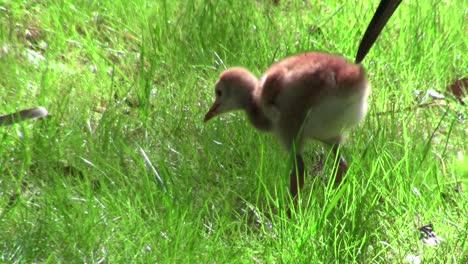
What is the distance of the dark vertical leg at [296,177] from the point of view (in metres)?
3.08

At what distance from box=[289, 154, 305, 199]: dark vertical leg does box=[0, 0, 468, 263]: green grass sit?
0.15 feet

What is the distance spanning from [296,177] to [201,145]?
561 millimetres

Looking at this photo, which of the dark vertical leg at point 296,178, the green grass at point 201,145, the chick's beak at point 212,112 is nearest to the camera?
the green grass at point 201,145

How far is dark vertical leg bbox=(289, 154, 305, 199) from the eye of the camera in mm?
3082

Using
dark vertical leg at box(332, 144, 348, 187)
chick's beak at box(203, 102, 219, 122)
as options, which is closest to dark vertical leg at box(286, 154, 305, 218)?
dark vertical leg at box(332, 144, 348, 187)

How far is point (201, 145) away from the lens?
3.51m

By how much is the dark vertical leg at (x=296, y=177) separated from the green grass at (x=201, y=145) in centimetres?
5

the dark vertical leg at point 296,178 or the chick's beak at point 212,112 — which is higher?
the chick's beak at point 212,112

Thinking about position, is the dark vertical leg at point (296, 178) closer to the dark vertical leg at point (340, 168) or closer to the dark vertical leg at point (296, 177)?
the dark vertical leg at point (296, 177)

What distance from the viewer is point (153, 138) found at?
11.7ft

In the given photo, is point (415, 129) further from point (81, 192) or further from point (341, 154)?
point (81, 192)

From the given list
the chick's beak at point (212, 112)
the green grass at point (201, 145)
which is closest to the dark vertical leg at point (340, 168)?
the green grass at point (201, 145)

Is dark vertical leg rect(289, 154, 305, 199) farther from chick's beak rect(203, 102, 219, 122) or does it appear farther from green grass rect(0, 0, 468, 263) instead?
chick's beak rect(203, 102, 219, 122)

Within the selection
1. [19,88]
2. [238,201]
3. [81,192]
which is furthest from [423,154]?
[19,88]
